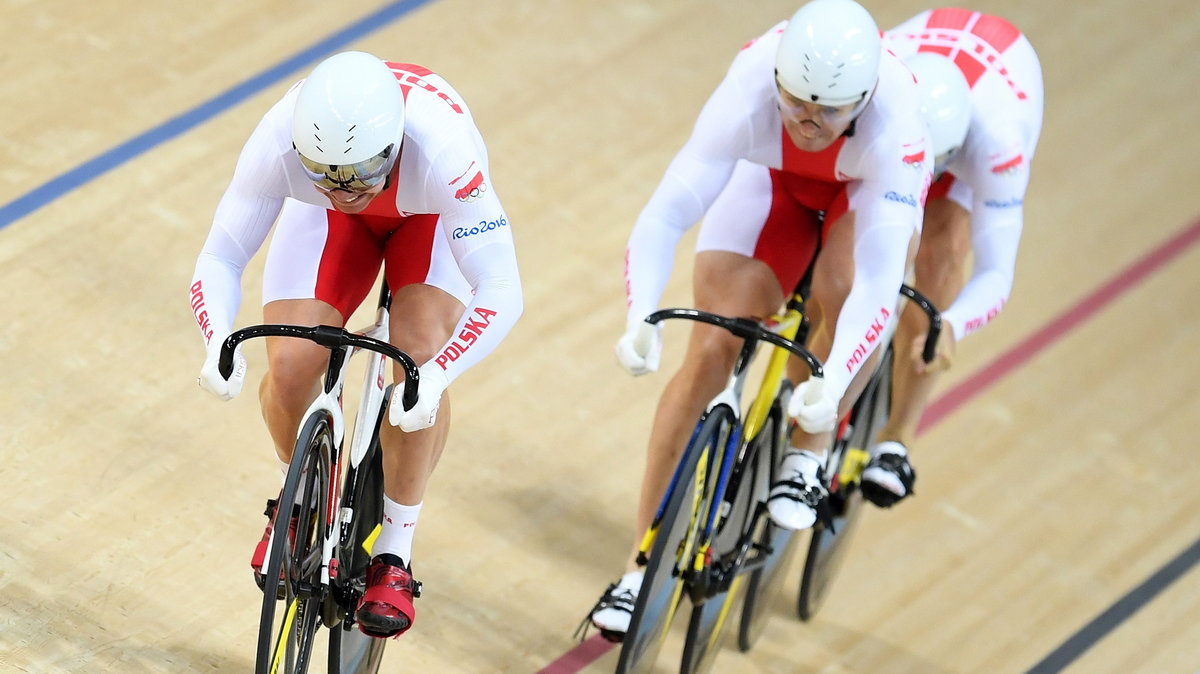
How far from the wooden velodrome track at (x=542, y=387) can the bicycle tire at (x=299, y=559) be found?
1.59ft

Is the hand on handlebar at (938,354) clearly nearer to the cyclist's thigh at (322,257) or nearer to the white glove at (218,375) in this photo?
the cyclist's thigh at (322,257)

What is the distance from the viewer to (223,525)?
4004 mm

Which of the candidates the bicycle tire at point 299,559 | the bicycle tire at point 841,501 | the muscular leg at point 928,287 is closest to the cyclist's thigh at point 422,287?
the bicycle tire at point 299,559

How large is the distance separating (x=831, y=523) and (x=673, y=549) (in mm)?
797

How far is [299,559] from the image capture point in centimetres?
309

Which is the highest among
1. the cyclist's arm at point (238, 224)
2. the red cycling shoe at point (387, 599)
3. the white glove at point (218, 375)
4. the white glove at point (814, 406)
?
the cyclist's arm at point (238, 224)

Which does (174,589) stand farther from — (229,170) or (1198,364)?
(1198,364)

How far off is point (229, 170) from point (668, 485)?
2.04 meters

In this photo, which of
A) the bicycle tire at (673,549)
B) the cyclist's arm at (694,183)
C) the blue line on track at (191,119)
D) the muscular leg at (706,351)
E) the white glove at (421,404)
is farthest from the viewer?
the blue line on track at (191,119)

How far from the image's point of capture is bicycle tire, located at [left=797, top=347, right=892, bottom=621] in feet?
14.0

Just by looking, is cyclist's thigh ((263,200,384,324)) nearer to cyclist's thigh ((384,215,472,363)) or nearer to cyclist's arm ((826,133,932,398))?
cyclist's thigh ((384,215,472,363))

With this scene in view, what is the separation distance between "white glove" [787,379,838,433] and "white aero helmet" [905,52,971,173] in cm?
76

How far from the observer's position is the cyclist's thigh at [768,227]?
3.76 metres

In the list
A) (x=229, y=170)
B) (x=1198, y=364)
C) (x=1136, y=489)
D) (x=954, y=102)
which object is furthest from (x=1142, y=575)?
(x=229, y=170)
